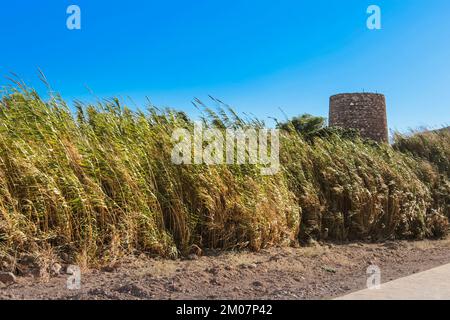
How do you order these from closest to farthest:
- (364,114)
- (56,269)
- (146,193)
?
(56,269)
(146,193)
(364,114)

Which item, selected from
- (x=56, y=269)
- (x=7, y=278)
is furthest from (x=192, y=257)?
(x=7, y=278)

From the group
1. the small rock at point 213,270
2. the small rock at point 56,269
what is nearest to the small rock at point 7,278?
the small rock at point 56,269

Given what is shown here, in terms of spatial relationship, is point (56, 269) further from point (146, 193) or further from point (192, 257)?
point (192, 257)

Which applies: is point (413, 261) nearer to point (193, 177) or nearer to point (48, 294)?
point (193, 177)

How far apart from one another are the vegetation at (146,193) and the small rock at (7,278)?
224 mm

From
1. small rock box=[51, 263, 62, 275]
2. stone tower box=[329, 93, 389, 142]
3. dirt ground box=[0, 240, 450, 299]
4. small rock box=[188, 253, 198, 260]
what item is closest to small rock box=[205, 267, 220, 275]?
dirt ground box=[0, 240, 450, 299]

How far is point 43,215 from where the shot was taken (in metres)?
6.07

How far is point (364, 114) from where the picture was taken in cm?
1961

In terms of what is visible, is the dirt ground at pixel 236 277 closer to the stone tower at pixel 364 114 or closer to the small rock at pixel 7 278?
the small rock at pixel 7 278

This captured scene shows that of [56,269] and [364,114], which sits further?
[364,114]

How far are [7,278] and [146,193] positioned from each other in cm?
221

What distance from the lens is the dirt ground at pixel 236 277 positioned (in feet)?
16.8

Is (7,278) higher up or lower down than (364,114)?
lower down

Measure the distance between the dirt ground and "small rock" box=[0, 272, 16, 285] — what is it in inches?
3.3
